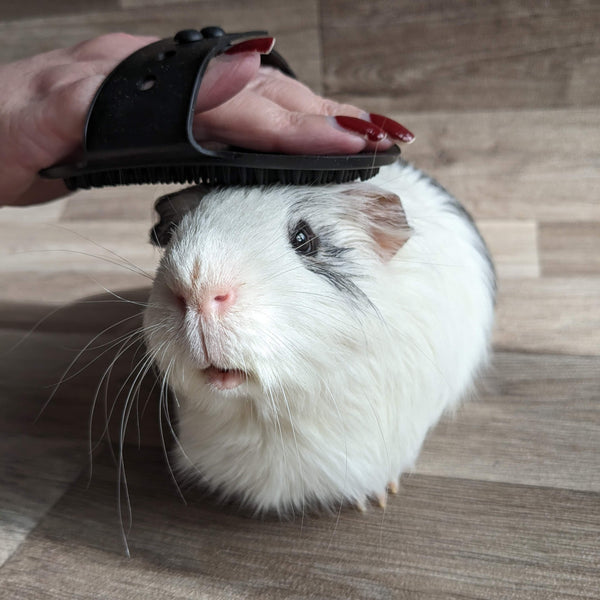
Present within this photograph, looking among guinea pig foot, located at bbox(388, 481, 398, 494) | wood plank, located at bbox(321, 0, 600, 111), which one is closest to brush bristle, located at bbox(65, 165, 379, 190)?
guinea pig foot, located at bbox(388, 481, 398, 494)

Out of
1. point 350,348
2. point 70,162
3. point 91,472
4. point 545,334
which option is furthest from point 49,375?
point 545,334

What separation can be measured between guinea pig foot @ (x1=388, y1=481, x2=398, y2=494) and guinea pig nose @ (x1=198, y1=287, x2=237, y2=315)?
446 mm

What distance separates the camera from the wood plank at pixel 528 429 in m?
1.06

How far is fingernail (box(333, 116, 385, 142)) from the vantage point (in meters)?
0.85

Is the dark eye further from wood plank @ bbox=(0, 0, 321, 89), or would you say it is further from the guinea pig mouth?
wood plank @ bbox=(0, 0, 321, 89)

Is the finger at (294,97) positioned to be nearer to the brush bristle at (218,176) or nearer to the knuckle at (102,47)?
the brush bristle at (218,176)

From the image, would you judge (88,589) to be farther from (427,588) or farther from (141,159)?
(141,159)

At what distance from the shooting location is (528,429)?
44.9 inches

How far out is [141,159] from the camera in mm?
814

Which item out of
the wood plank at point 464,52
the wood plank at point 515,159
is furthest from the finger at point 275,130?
the wood plank at point 464,52

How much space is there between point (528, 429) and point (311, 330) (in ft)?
1.70

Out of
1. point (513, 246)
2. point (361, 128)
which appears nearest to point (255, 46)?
point (361, 128)

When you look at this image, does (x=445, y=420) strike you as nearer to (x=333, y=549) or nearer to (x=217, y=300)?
(x=333, y=549)

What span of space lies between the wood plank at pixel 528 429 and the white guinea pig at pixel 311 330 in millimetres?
71
